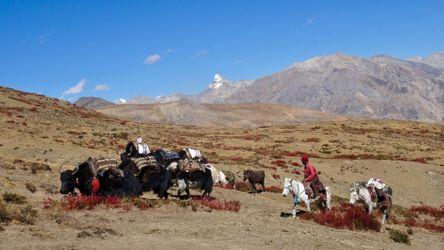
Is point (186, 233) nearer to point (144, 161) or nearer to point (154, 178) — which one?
point (154, 178)

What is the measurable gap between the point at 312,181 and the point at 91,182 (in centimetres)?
852

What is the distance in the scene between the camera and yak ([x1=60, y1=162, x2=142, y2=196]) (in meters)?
18.4

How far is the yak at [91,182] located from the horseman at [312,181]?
23.1 ft

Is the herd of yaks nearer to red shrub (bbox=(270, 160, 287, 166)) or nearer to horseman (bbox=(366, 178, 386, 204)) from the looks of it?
horseman (bbox=(366, 178, 386, 204))

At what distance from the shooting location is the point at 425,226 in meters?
22.6

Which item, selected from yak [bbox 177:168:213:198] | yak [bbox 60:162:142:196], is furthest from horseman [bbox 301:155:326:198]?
yak [bbox 60:162:142:196]

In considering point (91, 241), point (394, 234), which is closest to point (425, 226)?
point (394, 234)

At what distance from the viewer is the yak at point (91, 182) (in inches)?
723

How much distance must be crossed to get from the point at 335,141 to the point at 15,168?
57.6 m

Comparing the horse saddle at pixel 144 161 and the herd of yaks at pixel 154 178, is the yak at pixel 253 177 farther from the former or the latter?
the horse saddle at pixel 144 161

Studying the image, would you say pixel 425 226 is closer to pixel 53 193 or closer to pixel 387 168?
pixel 53 193

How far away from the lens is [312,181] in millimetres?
19531

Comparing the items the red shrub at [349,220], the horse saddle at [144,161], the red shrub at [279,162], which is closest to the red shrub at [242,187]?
the horse saddle at [144,161]

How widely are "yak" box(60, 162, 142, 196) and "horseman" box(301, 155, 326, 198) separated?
7.04 metres
